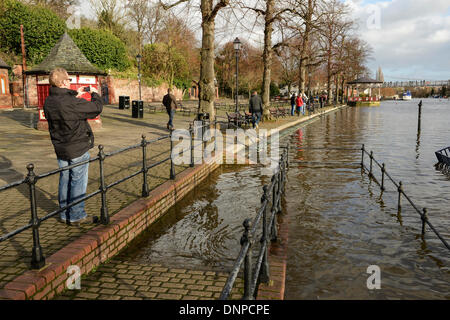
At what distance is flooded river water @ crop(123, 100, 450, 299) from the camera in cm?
488

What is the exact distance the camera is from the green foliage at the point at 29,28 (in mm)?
31297

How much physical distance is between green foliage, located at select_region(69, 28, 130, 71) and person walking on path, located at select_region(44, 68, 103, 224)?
1311 inches

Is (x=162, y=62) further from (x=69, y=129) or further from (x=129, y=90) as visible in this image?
(x=69, y=129)

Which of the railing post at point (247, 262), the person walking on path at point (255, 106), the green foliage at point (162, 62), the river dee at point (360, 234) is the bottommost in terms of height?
the river dee at point (360, 234)

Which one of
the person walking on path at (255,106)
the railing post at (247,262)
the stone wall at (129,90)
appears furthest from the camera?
the stone wall at (129,90)

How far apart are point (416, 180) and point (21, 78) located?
1143 inches

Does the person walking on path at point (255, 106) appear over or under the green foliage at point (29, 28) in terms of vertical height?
under

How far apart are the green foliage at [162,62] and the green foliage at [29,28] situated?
42.6 ft

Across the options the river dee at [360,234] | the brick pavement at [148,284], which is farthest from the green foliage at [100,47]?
the brick pavement at [148,284]

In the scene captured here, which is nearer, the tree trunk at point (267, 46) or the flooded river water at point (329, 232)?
the flooded river water at point (329, 232)

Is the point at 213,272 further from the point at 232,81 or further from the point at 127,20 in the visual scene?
the point at 232,81

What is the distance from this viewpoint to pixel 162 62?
45.2m

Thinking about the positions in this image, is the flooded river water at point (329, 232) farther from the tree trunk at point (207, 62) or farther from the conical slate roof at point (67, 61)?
the conical slate roof at point (67, 61)

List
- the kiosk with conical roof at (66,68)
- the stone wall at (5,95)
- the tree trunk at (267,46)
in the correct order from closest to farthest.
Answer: the kiosk with conical roof at (66,68) < the tree trunk at (267,46) < the stone wall at (5,95)
